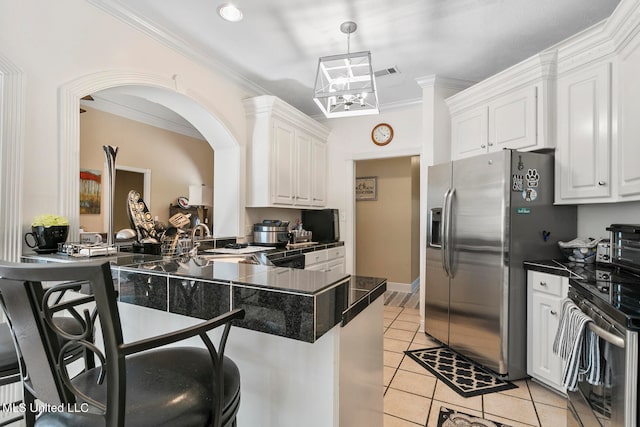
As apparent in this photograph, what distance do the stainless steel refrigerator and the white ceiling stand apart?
1035 millimetres

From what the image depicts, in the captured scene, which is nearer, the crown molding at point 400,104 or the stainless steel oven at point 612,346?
the stainless steel oven at point 612,346

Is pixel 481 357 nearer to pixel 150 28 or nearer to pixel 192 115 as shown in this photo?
pixel 192 115

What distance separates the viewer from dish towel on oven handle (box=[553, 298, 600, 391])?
135cm

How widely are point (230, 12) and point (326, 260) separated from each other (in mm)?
2787

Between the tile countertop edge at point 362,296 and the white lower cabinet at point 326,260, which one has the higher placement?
the tile countertop edge at point 362,296

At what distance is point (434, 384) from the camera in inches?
89.1

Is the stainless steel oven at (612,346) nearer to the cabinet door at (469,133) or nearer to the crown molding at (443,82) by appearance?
the cabinet door at (469,133)

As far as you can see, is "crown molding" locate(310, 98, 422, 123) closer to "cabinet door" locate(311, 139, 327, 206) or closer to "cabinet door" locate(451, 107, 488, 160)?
"cabinet door" locate(451, 107, 488, 160)

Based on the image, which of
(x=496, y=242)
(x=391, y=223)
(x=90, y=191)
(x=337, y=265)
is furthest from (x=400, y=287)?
(x=90, y=191)

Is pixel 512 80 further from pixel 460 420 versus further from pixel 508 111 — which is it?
pixel 460 420

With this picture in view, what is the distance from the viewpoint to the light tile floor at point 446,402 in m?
1.88

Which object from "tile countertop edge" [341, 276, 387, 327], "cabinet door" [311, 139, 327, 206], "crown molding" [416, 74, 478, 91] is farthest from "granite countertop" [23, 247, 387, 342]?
"cabinet door" [311, 139, 327, 206]

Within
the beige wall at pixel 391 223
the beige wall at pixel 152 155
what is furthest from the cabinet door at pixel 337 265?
the beige wall at pixel 152 155

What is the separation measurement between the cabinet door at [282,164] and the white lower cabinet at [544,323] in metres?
2.53
